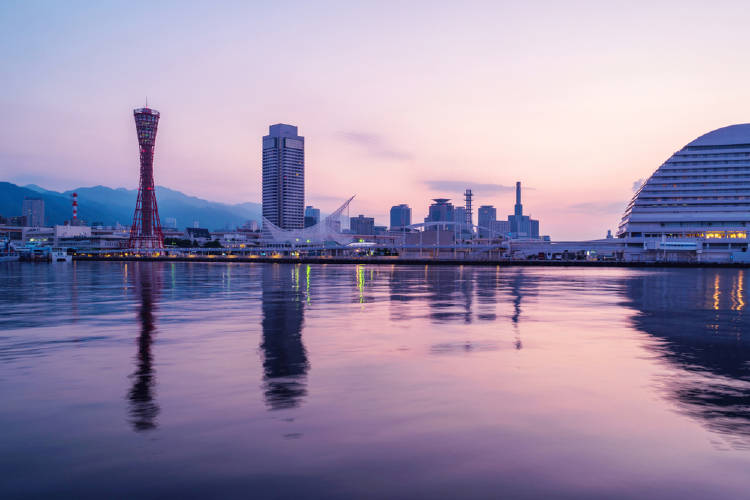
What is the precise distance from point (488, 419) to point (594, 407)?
214 centimetres

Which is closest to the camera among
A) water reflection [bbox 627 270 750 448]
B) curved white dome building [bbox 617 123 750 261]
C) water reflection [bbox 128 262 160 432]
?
water reflection [bbox 128 262 160 432]

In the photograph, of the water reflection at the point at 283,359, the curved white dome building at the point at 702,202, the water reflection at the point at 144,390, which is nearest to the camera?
the water reflection at the point at 144,390

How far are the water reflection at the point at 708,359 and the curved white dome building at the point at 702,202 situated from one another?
132 meters

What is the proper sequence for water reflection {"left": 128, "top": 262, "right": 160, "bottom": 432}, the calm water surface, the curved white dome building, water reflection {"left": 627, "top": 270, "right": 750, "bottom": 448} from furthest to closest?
the curved white dome building < water reflection {"left": 627, "top": 270, "right": 750, "bottom": 448} < water reflection {"left": 128, "top": 262, "right": 160, "bottom": 432} < the calm water surface

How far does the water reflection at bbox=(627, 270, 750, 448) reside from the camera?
909 cm

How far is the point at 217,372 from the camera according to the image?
1232 centimetres

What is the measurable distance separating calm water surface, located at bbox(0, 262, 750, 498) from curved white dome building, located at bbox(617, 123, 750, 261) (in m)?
143

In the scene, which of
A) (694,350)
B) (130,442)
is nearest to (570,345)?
(694,350)

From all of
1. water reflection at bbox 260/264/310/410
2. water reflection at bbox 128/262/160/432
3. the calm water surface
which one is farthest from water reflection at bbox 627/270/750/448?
water reflection at bbox 128/262/160/432

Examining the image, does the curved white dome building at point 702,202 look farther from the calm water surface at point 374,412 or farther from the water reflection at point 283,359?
the water reflection at point 283,359

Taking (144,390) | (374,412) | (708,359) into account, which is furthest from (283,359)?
(708,359)

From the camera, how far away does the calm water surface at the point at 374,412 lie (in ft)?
21.3

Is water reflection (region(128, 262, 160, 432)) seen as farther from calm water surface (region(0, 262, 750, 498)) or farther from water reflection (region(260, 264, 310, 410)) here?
water reflection (region(260, 264, 310, 410))

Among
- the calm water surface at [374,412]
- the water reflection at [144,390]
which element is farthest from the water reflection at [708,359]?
the water reflection at [144,390]
